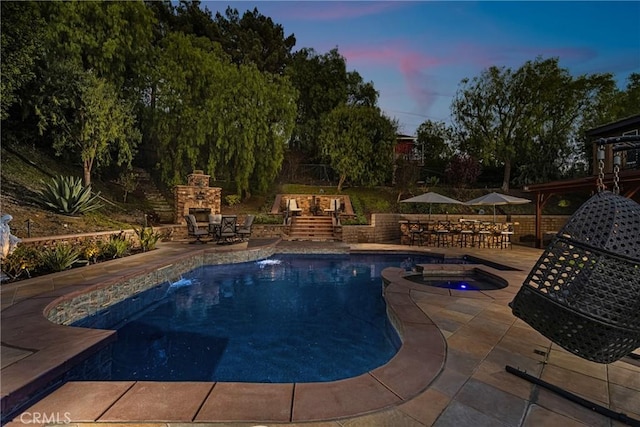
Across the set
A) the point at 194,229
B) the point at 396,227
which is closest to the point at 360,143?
the point at 396,227

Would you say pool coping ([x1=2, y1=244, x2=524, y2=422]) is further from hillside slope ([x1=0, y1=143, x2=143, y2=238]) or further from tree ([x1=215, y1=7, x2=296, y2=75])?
tree ([x1=215, y1=7, x2=296, y2=75])

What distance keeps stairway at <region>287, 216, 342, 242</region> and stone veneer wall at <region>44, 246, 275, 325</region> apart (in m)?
4.91

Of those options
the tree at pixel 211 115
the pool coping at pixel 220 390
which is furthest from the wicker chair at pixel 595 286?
the tree at pixel 211 115

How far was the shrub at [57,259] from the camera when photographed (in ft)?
20.3

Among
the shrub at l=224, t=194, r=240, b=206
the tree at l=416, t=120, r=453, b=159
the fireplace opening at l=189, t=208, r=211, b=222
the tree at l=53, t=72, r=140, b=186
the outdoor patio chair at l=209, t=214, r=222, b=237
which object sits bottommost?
the outdoor patio chair at l=209, t=214, r=222, b=237

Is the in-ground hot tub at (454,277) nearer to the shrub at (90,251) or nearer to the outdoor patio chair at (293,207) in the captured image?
the shrub at (90,251)

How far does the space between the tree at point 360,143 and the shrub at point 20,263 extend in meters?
13.6

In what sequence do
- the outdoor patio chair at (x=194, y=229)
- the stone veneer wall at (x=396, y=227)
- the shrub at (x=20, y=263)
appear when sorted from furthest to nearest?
the stone veneer wall at (x=396, y=227)
the outdoor patio chair at (x=194, y=229)
the shrub at (x=20, y=263)

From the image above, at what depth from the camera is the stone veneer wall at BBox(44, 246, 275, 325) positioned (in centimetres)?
457

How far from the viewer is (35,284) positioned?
5270 millimetres

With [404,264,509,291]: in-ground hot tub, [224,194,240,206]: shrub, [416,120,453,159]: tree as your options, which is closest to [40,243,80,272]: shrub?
[404,264,509,291]: in-ground hot tub

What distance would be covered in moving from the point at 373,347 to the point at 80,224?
9293 millimetres

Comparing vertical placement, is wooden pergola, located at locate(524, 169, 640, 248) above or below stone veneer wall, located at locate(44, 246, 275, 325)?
above

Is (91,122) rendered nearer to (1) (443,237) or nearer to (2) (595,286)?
(2) (595,286)
